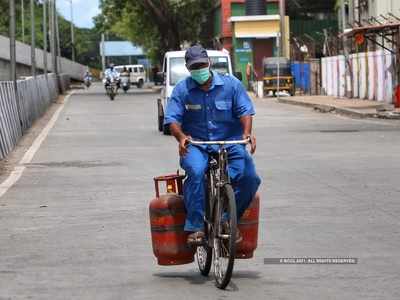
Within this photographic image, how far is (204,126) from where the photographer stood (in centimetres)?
800

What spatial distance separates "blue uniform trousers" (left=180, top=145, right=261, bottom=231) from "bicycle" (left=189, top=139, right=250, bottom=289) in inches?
2.4

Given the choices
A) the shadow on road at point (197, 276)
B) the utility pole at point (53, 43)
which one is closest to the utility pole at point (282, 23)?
the utility pole at point (53, 43)

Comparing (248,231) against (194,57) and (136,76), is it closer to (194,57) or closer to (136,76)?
(194,57)

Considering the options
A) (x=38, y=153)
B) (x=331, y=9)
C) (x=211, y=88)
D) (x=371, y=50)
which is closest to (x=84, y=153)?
(x=38, y=153)

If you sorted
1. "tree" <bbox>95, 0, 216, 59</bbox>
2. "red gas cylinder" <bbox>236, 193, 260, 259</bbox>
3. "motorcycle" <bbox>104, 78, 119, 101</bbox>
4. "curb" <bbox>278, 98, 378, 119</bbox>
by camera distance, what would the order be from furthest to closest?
"tree" <bbox>95, 0, 216, 59</bbox> < "motorcycle" <bbox>104, 78, 119, 101</bbox> < "curb" <bbox>278, 98, 378, 119</bbox> < "red gas cylinder" <bbox>236, 193, 260, 259</bbox>

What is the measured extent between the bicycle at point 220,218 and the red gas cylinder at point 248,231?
221mm

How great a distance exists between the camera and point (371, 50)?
44.0 m

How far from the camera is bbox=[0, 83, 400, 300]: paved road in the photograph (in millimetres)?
7812

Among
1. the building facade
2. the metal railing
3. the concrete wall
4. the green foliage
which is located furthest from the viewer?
the green foliage

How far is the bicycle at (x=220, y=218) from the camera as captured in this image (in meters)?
7.43

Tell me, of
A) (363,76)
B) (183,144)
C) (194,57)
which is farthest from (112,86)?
(183,144)

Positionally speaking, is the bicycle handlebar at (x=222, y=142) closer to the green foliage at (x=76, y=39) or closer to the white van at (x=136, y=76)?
the white van at (x=136, y=76)

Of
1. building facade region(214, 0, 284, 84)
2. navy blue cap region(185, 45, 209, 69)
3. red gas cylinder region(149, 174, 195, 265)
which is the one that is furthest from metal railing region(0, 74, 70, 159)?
building facade region(214, 0, 284, 84)

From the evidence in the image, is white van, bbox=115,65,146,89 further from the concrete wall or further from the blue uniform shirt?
the blue uniform shirt
